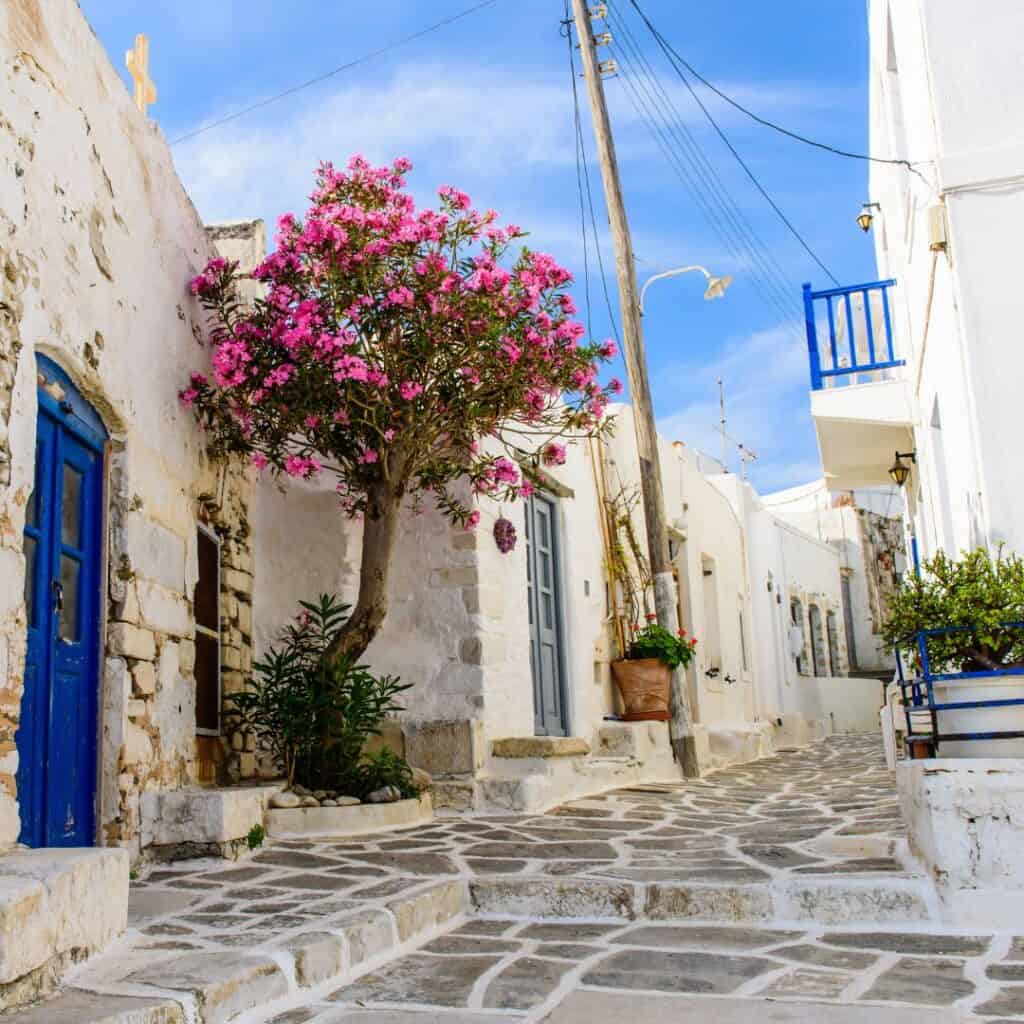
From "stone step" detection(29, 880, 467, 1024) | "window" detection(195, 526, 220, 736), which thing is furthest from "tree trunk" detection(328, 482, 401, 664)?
"stone step" detection(29, 880, 467, 1024)

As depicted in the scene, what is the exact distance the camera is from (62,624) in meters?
4.75

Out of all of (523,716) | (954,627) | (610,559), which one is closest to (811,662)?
(610,559)

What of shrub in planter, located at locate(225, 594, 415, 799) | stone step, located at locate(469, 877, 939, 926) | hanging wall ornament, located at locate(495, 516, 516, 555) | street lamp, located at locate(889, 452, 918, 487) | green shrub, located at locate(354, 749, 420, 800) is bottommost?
stone step, located at locate(469, 877, 939, 926)

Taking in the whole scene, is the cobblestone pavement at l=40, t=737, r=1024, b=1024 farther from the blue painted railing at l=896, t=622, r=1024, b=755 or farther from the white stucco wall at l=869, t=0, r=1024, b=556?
the white stucco wall at l=869, t=0, r=1024, b=556

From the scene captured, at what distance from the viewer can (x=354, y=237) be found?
6195 millimetres

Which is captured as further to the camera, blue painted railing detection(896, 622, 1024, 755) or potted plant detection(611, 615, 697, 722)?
potted plant detection(611, 615, 697, 722)

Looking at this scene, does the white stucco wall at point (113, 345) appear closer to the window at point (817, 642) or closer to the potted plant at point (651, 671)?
the potted plant at point (651, 671)

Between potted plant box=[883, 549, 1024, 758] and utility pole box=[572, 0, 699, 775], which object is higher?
utility pole box=[572, 0, 699, 775]

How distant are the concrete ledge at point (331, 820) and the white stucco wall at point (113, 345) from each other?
56 centimetres

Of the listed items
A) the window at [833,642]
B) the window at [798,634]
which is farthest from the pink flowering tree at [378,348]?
the window at [833,642]

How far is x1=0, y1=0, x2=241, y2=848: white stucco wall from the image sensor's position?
412 centimetres

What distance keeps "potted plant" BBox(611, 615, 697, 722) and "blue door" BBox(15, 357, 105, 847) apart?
560 cm

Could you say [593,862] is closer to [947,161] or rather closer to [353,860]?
[353,860]

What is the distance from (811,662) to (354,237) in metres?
16.2
